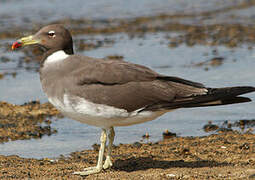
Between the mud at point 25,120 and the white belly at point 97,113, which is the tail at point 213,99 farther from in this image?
the mud at point 25,120

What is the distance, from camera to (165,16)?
18.2m

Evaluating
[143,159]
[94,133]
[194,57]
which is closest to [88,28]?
[194,57]

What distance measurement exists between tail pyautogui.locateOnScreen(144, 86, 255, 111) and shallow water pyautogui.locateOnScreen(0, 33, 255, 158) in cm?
202

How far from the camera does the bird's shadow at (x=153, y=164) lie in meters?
6.51

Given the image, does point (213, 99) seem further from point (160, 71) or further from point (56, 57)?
point (160, 71)

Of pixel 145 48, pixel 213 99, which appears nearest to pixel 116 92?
pixel 213 99

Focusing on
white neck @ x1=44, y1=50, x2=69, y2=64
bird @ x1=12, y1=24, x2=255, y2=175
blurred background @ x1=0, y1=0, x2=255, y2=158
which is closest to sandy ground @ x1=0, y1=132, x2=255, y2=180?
blurred background @ x1=0, y1=0, x2=255, y2=158

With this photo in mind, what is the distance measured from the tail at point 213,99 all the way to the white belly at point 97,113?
17 cm

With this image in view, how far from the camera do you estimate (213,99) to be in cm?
598

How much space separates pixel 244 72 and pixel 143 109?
5.22 m

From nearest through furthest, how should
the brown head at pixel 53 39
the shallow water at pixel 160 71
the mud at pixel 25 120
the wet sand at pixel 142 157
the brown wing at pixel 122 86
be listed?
the brown wing at pixel 122 86, the wet sand at pixel 142 157, the brown head at pixel 53 39, the shallow water at pixel 160 71, the mud at pixel 25 120

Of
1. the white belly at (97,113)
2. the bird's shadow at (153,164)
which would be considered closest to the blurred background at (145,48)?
A: the bird's shadow at (153,164)

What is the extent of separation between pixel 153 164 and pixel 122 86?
118 centimetres

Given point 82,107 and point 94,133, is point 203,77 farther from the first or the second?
point 82,107
